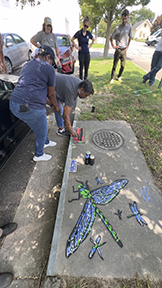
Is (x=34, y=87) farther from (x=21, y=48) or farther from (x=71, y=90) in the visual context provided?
(x=21, y=48)

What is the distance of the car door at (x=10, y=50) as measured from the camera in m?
6.28

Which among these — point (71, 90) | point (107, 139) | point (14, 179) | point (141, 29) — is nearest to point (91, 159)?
point (107, 139)

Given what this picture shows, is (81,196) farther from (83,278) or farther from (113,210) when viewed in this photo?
(83,278)

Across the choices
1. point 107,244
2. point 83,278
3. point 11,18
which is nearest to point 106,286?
point 83,278

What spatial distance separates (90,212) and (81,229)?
0.86 ft

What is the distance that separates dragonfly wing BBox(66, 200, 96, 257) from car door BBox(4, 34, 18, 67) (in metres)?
7.31

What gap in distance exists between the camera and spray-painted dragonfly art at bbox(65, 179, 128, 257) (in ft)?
5.85

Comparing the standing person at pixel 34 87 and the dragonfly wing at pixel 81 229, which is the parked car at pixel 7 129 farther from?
the dragonfly wing at pixel 81 229

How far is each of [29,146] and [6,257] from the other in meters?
2.13

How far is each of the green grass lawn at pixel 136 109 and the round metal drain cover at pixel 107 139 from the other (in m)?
0.55

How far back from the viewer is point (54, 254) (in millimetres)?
1681

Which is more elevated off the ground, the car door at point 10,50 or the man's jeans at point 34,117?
the car door at point 10,50

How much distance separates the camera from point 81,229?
6.16ft

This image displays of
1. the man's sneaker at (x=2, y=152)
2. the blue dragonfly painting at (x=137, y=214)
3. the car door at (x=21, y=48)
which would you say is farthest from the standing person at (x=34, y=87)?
the car door at (x=21, y=48)
